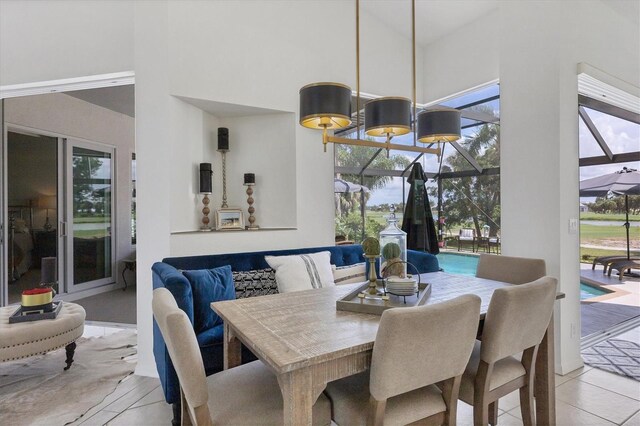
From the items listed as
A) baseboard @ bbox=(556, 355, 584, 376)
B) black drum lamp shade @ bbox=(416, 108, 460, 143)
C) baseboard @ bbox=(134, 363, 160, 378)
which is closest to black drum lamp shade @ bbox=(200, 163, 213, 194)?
baseboard @ bbox=(134, 363, 160, 378)

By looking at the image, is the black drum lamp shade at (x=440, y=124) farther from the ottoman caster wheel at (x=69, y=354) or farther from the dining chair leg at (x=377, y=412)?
the ottoman caster wheel at (x=69, y=354)

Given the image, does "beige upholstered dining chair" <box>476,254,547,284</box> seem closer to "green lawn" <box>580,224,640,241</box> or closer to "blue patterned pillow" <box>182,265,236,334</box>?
"blue patterned pillow" <box>182,265,236,334</box>

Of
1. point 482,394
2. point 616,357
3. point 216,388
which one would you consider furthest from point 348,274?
point 616,357

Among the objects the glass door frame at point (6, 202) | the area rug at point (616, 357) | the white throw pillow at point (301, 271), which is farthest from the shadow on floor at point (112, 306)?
the area rug at point (616, 357)

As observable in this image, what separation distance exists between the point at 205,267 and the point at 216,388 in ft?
4.58

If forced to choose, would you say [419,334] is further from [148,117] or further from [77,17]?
[77,17]

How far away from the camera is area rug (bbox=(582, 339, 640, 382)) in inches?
105

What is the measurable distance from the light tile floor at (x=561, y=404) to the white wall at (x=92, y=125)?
3552 millimetres

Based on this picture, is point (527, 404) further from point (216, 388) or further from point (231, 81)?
point (231, 81)

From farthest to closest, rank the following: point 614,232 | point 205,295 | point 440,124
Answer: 1. point 614,232
2. point 205,295
3. point 440,124

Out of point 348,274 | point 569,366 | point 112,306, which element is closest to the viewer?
point 569,366

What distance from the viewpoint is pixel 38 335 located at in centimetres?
242

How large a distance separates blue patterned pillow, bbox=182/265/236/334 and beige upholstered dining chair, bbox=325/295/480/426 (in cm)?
123

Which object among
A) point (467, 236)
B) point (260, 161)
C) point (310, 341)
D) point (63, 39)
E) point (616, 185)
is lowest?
point (310, 341)
